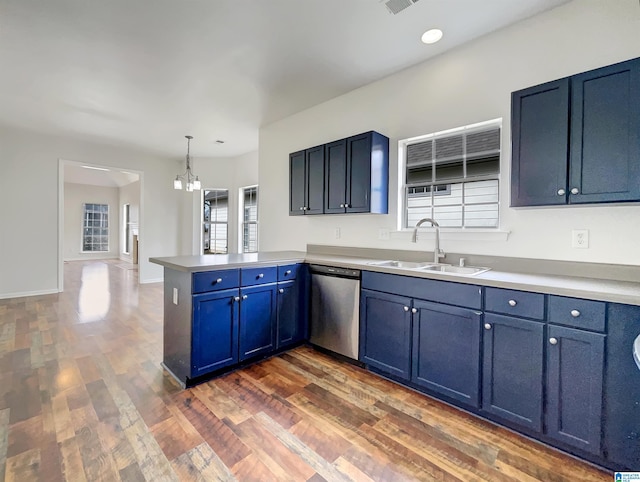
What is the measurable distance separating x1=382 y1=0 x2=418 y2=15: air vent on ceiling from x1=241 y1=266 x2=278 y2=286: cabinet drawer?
7.09ft

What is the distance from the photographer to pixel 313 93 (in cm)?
349

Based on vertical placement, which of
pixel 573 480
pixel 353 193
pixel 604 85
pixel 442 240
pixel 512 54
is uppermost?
pixel 512 54

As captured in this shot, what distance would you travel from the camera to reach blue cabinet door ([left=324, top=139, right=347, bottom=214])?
10.2ft

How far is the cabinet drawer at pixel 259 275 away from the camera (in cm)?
254

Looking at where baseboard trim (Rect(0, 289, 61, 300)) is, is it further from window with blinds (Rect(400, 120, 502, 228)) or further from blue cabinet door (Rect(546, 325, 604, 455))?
blue cabinet door (Rect(546, 325, 604, 455))

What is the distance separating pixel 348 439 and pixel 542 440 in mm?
1092

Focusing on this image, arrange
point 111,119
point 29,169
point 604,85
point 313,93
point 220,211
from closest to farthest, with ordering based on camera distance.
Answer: point 604,85 → point 313,93 → point 111,119 → point 29,169 → point 220,211

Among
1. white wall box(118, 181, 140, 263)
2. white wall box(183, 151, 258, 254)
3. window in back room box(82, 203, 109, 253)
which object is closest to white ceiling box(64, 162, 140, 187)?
white wall box(118, 181, 140, 263)

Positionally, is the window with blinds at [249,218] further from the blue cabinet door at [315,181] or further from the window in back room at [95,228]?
the window in back room at [95,228]

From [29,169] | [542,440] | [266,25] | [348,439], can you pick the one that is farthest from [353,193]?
[29,169]

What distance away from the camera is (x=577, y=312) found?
1571 mm

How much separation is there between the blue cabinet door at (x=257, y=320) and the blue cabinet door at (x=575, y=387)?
199cm

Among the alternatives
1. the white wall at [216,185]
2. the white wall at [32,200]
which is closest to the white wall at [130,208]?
the white wall at [216,185]

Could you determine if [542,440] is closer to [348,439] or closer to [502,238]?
[348,439]
